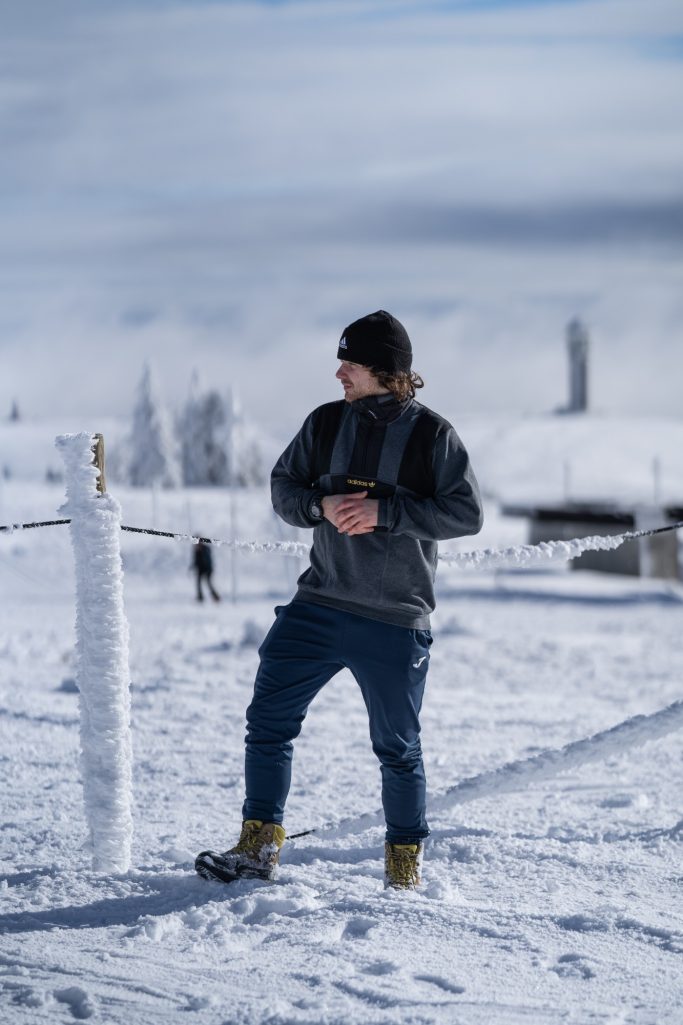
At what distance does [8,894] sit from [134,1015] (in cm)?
112

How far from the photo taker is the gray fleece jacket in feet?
11.9

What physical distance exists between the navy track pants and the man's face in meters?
0.74

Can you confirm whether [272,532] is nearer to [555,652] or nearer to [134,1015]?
[555,652]

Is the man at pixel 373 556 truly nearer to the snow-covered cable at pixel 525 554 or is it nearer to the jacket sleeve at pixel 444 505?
the jacket sleeve at pixel 444 505

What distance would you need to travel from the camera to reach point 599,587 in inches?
971

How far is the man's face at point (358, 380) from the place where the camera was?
372 cm

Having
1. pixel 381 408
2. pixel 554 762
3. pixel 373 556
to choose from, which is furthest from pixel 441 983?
pixel 381 408

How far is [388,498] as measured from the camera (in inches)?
142

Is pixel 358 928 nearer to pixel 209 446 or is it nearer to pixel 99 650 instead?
pixel 99 650

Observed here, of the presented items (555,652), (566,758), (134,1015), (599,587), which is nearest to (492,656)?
(555,652)

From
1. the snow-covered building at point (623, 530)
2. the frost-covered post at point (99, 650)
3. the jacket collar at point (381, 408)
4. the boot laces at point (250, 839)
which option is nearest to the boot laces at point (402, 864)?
the boot laces at point (250, 839)

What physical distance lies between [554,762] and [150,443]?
197ft

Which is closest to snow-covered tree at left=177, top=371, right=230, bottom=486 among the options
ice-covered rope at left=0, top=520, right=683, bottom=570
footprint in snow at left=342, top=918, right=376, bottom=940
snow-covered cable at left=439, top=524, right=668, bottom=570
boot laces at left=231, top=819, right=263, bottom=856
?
ice-covered rope at left=0, top=520, right=683, bottom=570

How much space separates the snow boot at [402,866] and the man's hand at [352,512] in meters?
1.13
